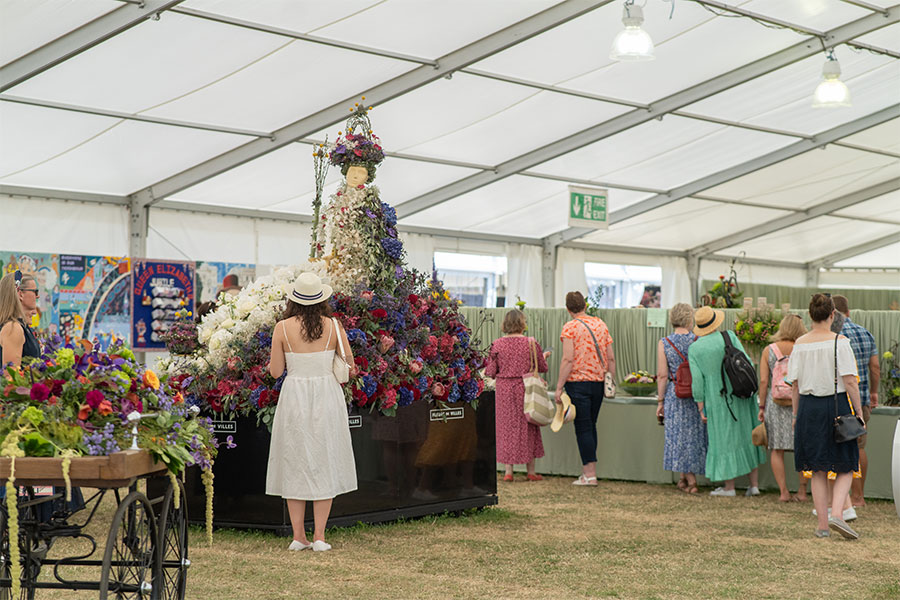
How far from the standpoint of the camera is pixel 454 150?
13578mm

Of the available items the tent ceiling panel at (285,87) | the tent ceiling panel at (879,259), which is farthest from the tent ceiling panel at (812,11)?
the tent ceiling panel at (879,259)

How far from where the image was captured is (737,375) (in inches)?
327

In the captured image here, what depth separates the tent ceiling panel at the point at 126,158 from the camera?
11219mm

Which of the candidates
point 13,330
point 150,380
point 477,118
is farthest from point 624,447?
point 150,380

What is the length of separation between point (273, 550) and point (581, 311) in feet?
13.0

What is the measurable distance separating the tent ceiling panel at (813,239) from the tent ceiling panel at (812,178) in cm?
178

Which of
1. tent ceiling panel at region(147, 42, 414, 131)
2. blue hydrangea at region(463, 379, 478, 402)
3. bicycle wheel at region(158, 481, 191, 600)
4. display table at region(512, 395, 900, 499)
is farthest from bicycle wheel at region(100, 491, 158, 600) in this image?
tent ceiling panel at region(147, 42, 414, 131)

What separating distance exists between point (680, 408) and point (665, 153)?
23.5 feet

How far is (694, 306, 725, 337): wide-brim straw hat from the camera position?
8.45 metres

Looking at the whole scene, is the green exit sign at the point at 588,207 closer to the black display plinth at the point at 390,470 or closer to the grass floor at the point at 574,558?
the grass floor at the point at 574,558

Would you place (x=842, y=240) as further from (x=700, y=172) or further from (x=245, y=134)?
(x=245, y=134)

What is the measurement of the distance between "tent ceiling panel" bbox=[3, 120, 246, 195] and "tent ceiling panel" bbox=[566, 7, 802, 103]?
4.10 meters

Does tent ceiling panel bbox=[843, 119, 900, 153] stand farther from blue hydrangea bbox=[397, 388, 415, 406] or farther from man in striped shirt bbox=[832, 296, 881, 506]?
blue hydrangea bbox=[397, 388, 415, 406]

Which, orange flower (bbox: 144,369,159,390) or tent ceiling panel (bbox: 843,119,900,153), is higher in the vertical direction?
tent ceiling panel (bbox: 843,119,900,153)
